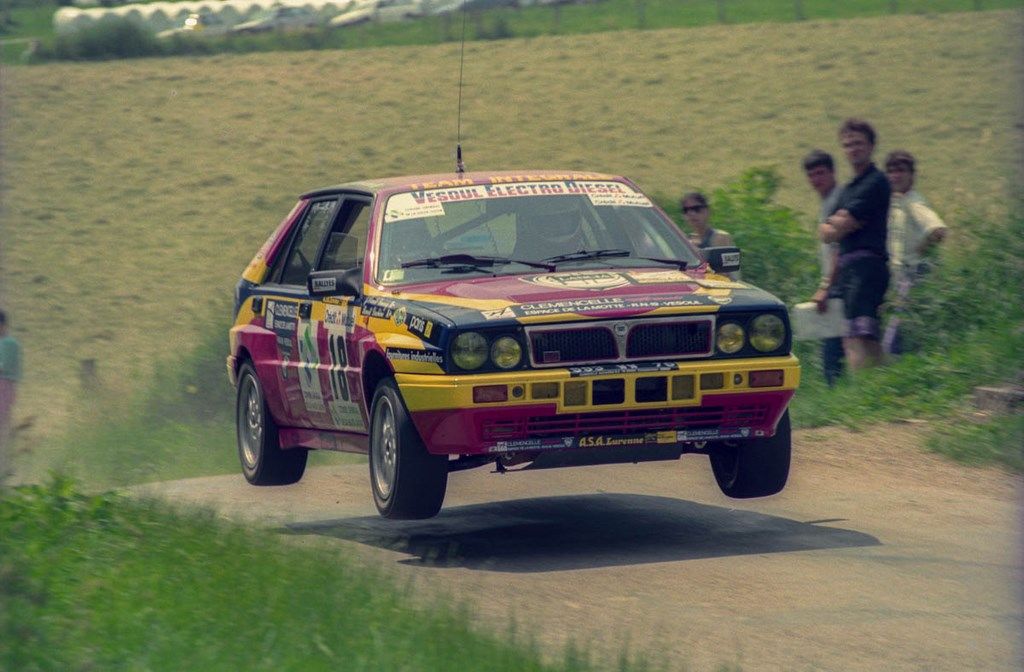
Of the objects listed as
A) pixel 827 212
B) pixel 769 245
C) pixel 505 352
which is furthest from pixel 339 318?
pixel 769 245

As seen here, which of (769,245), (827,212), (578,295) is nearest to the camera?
(578,295)

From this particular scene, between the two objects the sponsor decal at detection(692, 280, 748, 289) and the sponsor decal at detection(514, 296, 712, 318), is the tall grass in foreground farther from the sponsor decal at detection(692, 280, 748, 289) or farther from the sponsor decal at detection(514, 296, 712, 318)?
the sponsor decal at detection(692, 280, 748, 289)

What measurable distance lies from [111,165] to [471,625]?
25.3 meters

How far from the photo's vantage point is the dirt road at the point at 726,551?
609cm

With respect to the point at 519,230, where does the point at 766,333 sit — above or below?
below

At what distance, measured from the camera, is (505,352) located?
25.3 ft

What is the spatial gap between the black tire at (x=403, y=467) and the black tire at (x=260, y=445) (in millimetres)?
2035

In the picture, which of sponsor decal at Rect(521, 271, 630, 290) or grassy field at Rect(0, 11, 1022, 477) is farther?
grassy field at Rect(0, 11, 1022, 477)

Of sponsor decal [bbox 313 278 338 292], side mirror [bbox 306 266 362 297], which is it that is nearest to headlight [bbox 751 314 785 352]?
side mirror [bbox 306 266 362 297]

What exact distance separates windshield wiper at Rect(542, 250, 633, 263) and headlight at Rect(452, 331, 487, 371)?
1.09 meters

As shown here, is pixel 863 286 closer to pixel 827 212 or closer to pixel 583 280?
pixel 827 212

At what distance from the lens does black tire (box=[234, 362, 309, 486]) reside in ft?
33.6

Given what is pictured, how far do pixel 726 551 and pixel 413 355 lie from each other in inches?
61.4

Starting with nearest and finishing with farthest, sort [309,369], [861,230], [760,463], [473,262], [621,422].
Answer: [621,422] < [760,463] < [473,262] < [309,369] < [861,230]
